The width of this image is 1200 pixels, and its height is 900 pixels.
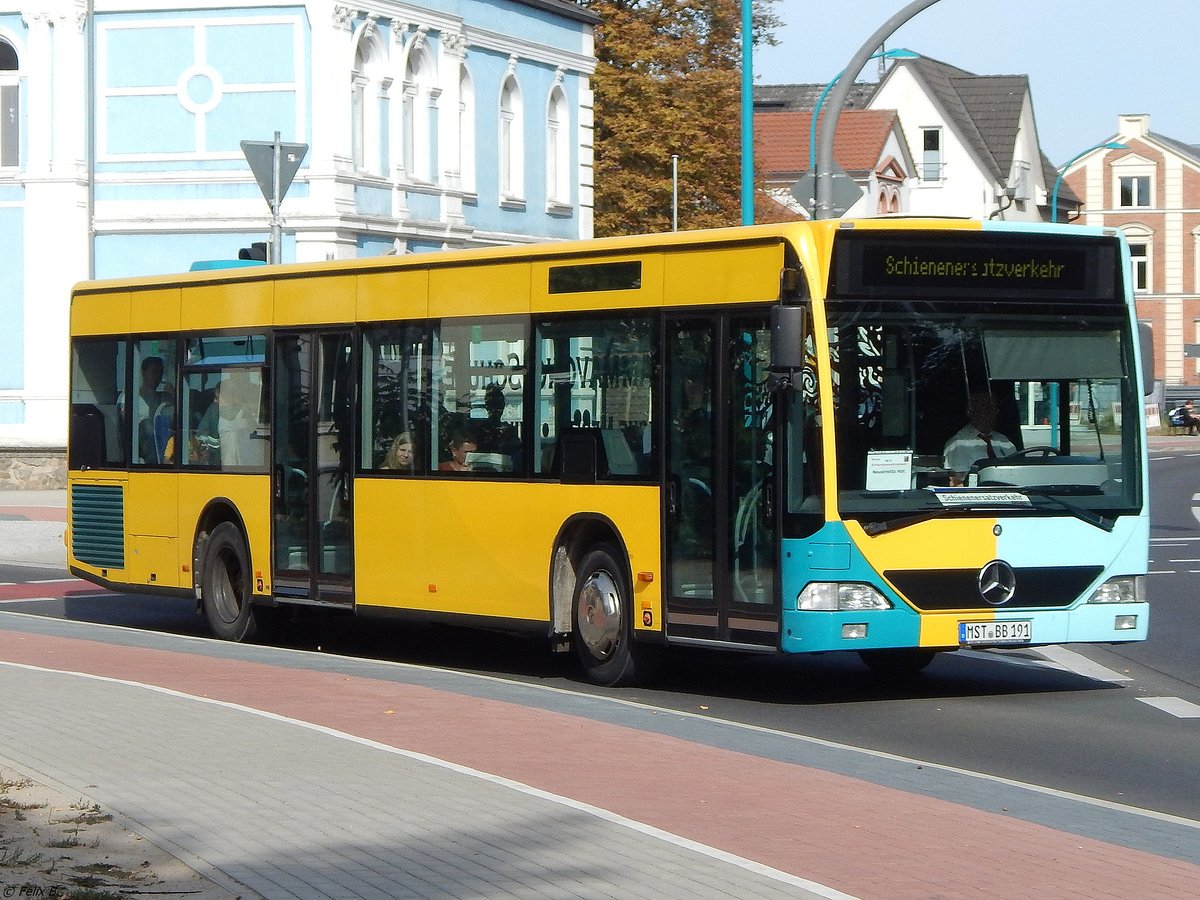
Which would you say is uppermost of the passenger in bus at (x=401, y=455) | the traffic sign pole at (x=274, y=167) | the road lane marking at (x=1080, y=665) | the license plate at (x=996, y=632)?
the traffic sign pole at (x=274, y=167)

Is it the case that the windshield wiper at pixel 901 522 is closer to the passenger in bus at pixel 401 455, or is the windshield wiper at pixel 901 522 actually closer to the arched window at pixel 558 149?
the passenger in bus at pixel 401 455

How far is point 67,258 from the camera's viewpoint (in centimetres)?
3766

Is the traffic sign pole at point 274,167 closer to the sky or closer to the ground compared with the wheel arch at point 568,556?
closer to the sky

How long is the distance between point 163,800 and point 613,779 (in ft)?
6.53

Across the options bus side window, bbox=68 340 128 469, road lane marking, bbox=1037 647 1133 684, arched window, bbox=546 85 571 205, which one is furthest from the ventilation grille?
arched window, bbox=546 85 571 205

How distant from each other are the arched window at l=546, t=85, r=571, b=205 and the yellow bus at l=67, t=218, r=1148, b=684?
3042 cm

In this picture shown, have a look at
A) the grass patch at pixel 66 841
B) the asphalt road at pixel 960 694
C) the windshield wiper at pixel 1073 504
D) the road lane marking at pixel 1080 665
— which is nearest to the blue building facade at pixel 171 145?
the asphalt road at pixel 960 694

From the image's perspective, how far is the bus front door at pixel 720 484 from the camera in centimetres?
1241

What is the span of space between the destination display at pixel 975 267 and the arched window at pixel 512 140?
3156 centimetres

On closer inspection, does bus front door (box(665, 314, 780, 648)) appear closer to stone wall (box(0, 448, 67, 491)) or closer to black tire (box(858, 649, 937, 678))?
black tire (box(858, 649, 937, 678))

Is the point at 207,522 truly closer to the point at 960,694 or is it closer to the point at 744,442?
the point at 744,442

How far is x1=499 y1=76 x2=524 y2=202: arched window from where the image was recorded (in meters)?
44.1

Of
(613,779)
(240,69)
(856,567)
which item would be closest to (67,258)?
(240,69)

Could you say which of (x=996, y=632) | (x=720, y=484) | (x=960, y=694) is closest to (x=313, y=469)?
(x=720, y=484)
